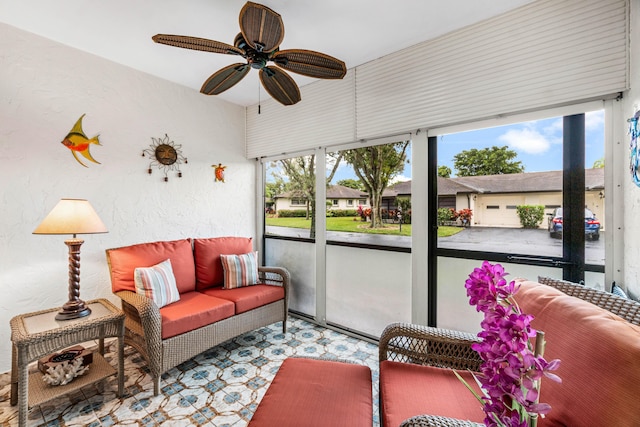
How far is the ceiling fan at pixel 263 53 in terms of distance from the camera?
4.89ft

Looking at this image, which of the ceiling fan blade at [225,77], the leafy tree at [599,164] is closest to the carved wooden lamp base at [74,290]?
the ceiling fan blade at [225,77]

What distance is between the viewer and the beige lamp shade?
6.27 ft

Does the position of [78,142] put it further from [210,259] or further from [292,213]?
[292,213]

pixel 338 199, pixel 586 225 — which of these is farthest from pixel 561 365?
pixel 338 199

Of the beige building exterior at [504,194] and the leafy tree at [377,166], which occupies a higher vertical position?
the leafy tree at [377,166]

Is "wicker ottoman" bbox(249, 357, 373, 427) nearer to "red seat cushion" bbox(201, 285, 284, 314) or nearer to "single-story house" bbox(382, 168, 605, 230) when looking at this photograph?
"red seat cushion" bbox(201, 285, 284, 314)

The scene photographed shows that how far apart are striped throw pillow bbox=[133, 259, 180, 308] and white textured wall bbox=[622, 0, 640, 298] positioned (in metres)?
3.18

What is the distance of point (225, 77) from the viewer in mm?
2043

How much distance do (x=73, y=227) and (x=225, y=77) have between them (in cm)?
152

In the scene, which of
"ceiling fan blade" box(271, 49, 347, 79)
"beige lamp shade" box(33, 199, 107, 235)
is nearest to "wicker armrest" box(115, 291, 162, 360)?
"beige lamp shade" box(33, 199, 107, 235)

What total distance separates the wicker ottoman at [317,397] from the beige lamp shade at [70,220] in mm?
1731

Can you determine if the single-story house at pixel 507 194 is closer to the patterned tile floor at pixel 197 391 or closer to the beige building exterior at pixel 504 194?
the beige building exterior at pixel 504 194

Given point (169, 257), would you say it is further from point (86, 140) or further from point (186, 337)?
point (86, 140)

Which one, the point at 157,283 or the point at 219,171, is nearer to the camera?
the point at 157,283
